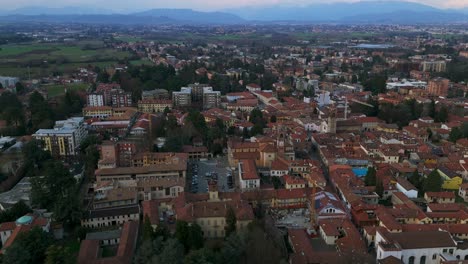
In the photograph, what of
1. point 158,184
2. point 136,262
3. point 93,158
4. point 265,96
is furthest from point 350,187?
point 265,96

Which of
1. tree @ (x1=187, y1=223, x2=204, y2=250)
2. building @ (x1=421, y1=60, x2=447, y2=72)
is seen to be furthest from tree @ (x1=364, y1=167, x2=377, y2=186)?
building @ (x1=421, y1=60, x2=447, y2=72)

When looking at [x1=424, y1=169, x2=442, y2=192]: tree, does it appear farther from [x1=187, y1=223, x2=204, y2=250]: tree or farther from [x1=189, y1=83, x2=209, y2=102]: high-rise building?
[x1=189, y1=83, x2=209, y2=102]: high-rise building

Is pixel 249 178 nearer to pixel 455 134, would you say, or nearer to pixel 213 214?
pixel 213 214

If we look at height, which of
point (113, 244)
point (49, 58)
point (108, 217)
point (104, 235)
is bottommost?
point (113, 244)

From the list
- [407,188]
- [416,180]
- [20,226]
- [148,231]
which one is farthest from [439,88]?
[20,226]

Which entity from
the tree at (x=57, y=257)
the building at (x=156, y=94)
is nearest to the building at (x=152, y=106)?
the building at (x=156, y=94)

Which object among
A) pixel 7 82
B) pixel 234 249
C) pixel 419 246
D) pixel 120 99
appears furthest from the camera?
pixel 7 82
